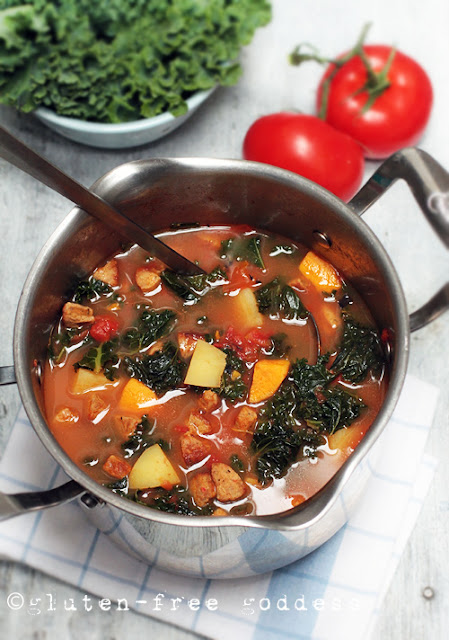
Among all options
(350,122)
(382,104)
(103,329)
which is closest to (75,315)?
(103,329)

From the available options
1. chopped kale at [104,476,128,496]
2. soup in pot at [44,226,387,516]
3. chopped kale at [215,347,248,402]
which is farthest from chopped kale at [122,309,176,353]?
chopped kale at [104,476,128,496]

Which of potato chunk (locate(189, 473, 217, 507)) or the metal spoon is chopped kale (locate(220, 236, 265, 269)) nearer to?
the metal spoon

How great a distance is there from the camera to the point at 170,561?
2414 mm

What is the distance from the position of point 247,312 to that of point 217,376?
0.94 feet

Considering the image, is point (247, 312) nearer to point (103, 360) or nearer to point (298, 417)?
point (298, 417)

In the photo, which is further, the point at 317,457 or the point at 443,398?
the point at 443,398

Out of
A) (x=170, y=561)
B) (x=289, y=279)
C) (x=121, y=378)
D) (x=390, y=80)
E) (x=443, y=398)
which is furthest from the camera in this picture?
(x=390, y=80)

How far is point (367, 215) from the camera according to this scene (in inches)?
130

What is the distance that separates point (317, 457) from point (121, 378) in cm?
75

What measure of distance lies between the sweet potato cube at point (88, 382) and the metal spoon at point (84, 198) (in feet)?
1.61

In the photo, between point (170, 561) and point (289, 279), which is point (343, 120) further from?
point (170, 561)

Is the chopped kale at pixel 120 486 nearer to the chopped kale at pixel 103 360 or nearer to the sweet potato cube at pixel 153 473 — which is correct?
the sweet potato cube at pixel 153 473

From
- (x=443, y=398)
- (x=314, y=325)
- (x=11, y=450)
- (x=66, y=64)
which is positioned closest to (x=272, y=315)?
(x=314, y=325)

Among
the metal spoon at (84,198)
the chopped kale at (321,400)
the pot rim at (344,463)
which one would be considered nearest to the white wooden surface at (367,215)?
the chopped kale at (321,400)
